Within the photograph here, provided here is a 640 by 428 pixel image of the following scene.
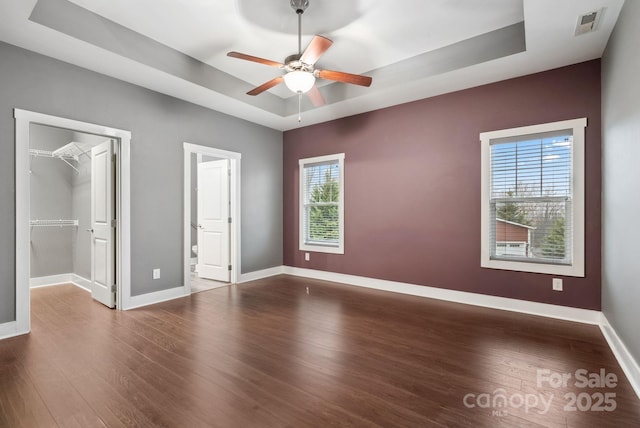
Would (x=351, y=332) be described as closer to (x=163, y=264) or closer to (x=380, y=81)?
(x=163, y=264)

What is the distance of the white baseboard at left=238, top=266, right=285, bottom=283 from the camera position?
17.4 feet

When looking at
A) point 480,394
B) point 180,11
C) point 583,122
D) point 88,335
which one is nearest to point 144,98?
point 180,11

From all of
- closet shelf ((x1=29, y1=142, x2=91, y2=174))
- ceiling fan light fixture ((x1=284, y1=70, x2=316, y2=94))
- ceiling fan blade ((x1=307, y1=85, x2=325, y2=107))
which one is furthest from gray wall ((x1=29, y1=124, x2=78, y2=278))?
ceiling fan light fixture ((x1=284, y1=70, x2=316, y2=94))

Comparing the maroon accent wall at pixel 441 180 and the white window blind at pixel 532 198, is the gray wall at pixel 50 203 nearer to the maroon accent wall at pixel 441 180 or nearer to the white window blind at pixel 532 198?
the maroon accent wall at pixel 441 180

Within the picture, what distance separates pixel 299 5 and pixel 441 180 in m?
2.70

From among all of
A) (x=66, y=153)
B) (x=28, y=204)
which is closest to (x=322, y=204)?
(x=28, y=204)

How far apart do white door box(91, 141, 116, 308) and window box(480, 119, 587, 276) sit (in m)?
4.57

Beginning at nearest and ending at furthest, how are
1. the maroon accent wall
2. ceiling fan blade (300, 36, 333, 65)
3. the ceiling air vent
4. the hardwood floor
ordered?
the hardwood floor → the ceiling air vent → ceiling fan blade (300, 36, 333, 65) → the maroon accent wall

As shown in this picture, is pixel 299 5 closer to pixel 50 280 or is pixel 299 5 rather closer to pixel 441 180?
pixel 441 180

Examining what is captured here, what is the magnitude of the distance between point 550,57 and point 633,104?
1.36m

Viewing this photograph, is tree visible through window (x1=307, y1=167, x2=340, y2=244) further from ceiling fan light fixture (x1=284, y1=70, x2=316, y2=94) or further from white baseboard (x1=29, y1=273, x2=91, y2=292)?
white baseboard (x1=29, y1=273, x2=91, y2=292)

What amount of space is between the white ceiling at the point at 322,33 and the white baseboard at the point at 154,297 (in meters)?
2.63

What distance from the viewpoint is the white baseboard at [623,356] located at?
2.07 metres

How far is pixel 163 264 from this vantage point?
417 cm
